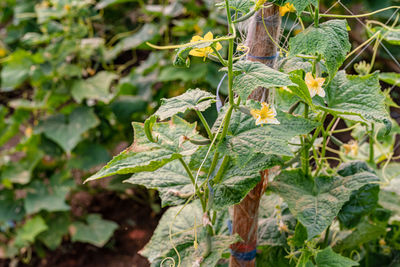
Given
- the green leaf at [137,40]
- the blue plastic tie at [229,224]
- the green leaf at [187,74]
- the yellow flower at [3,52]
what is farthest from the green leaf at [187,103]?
the yellow flower at [3,52]

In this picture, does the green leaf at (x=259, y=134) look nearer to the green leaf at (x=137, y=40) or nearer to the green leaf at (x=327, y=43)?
the green leaf at (x=327, y=43)

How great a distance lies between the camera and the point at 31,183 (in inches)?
65.9

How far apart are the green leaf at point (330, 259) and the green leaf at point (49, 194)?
1.11m

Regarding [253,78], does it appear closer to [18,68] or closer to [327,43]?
[327,43]

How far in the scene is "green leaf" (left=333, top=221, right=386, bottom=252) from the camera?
2.62 ft

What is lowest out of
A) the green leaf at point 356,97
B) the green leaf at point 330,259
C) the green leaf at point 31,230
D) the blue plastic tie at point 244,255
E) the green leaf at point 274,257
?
the green leaf at point 31,230

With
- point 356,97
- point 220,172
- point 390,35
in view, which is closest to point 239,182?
point 220,172

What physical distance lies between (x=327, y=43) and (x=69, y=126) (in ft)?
4.53

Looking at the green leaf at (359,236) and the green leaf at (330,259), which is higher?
the green leaf at (330,259)

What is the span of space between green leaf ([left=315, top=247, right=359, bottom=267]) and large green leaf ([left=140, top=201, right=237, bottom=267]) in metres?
0.16

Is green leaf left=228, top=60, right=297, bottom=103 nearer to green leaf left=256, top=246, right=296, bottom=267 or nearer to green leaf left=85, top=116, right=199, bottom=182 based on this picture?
green leaf left=85, top=116, right=199, bottom=182

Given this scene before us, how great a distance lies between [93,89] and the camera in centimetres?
174

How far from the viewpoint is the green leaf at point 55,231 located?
165 centimetres

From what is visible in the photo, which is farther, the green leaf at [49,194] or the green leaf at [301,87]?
the green leaf at [49,194]
